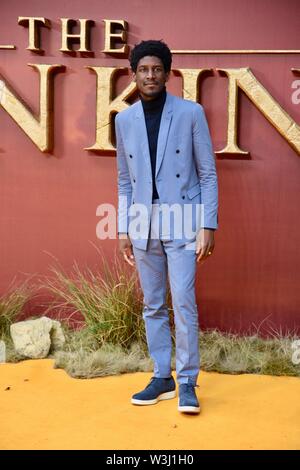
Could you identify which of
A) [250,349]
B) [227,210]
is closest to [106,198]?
[227,210]

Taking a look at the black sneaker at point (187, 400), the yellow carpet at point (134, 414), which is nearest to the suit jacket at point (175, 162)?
the black sneaker at point (187, 400)

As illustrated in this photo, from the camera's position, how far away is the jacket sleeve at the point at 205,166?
3107 millimetres

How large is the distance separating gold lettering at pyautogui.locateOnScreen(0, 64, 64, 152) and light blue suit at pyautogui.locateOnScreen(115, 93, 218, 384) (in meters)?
1.22

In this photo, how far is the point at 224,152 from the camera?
414cm

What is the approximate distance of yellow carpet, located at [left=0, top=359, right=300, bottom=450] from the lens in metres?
2.85

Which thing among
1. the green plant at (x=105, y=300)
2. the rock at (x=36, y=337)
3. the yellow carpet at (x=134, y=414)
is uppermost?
the green plant at (x=105, y=300)

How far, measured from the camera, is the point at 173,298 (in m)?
3.17

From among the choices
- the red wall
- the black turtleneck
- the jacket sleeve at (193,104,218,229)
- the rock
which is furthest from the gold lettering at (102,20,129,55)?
the rock

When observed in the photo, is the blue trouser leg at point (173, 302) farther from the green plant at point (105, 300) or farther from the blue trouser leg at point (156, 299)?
the green plant at point (105, 300)

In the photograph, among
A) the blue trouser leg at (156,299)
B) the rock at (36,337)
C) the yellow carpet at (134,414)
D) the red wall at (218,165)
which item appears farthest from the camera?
the red wall at (218,165)

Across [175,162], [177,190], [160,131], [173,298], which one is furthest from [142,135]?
[173,298]

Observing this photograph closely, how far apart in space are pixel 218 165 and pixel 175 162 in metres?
1.16

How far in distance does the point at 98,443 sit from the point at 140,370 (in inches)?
39.8

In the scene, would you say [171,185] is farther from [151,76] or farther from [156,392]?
Result: [156,392]
